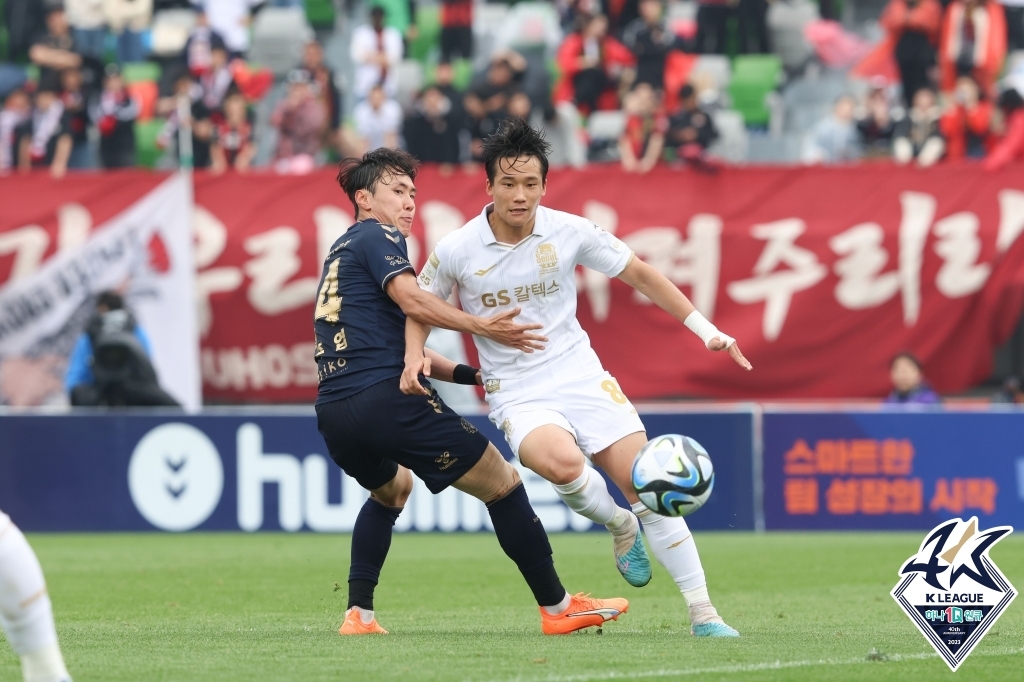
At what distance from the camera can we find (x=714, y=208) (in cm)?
1653

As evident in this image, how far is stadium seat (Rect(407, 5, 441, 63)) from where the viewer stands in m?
21.8

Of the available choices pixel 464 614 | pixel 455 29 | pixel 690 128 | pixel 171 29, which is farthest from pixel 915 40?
pixel 464 614

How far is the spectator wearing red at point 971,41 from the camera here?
62.0 ft

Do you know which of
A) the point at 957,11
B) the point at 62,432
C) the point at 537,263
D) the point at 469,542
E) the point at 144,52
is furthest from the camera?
the point at 144,52

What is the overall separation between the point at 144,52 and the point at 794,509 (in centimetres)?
1162

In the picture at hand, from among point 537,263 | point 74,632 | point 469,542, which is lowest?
point 469,542

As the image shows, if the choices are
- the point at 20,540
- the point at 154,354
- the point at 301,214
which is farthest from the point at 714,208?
the point at 20,540

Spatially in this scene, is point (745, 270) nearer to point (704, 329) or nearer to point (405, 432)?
point (704, 329)

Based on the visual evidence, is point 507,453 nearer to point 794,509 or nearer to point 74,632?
point 794,509

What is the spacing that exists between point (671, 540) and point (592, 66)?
1306cm

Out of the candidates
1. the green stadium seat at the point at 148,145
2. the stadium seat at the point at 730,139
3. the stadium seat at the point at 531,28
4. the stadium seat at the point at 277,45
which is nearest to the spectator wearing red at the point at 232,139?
the green stadium seat at the point at 148,145

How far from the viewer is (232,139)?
18484 mm

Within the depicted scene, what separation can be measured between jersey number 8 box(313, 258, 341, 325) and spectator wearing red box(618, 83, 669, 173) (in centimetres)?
1014

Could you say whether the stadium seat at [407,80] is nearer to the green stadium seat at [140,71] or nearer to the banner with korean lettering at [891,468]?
the green stadium seat at [140,71]
